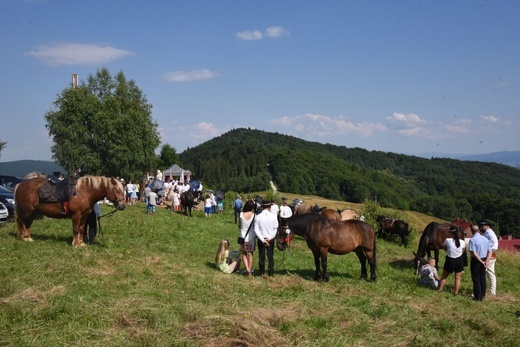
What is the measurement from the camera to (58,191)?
43.3 ft

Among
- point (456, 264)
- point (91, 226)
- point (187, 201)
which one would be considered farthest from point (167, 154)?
point (456, 264)

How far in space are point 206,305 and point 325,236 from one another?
16.0 feet

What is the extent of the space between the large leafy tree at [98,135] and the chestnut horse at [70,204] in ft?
96.6

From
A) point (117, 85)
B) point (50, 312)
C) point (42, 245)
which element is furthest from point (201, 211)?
point (117, 85)

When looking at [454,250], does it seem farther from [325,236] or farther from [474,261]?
[325,236]

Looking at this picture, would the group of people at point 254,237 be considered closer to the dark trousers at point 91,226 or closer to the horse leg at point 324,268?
the horse leg at point 324,268

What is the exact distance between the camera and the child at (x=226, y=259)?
12.4 metres

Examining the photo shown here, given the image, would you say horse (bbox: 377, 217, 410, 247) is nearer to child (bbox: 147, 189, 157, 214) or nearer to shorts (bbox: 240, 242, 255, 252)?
child (bbox: 147, 189, 157, 214)

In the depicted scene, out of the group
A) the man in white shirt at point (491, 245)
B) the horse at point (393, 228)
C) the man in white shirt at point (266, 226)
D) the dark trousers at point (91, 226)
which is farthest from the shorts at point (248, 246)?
the horse at point (393, 228)

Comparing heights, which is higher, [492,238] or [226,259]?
[492,238]

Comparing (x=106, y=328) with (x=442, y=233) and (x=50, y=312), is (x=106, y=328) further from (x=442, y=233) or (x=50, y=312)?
(x=442, y=233)

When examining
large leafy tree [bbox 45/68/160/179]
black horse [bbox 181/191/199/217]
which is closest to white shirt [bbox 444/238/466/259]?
black horse [bbox 181/191/199/217]

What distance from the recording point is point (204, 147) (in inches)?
7534

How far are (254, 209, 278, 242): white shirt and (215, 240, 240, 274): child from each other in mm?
1294
